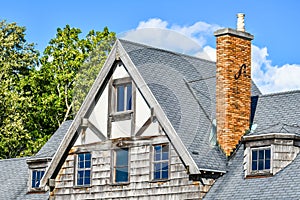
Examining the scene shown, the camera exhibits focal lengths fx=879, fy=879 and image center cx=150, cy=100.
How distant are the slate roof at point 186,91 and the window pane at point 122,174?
9.53 ft

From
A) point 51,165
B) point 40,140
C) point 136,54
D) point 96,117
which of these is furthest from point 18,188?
point 40,140

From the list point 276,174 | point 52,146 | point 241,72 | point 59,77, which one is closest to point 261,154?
point 276,174

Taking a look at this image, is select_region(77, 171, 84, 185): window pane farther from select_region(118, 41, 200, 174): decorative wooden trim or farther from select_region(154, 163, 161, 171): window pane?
select_region(118, 41, 200, 174): decorative wooden trim

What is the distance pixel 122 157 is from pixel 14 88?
2441 centimetres

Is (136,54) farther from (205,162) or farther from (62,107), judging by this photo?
(62,107)

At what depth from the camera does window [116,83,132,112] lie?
30000 mm

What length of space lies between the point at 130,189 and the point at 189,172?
10.5 feet

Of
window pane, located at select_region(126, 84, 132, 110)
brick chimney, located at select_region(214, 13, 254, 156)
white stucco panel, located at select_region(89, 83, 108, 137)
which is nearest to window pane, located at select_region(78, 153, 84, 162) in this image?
white stucco panel, located at select_region(89, 83, 108, 137)

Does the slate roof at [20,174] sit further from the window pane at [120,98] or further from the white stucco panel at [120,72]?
the white stucco panel at [120,72]

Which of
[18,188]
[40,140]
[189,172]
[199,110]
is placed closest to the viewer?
[189,172]

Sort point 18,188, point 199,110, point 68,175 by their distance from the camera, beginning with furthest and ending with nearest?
point 18,188 < point 68,175 < point 199,110

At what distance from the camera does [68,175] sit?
31844 mm

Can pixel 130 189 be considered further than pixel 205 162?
Yes

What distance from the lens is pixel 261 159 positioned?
2712 centimetres
